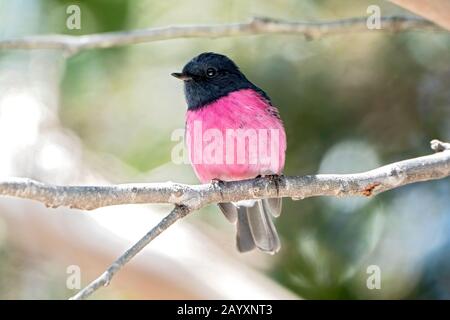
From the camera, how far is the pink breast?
4.12m

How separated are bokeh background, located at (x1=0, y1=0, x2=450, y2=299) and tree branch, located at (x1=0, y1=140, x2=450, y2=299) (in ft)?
6.59

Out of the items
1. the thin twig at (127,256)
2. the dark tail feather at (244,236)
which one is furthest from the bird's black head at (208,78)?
the thin twig at (127,256)

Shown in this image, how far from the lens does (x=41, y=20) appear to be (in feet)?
19.9

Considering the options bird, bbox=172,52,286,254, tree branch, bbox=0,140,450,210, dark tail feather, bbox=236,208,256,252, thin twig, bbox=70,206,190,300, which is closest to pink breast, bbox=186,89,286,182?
bird, bbox=172,52,286,254

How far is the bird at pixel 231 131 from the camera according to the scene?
4.15 meters

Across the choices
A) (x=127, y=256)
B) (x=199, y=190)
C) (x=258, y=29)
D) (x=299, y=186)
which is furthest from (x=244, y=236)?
(x=127, y=256)

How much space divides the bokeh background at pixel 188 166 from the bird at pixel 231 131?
86 cm

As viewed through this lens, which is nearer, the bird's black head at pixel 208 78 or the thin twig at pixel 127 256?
the thin twig at pixel 127 256

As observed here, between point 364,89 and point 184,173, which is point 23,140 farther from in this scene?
point 364,89

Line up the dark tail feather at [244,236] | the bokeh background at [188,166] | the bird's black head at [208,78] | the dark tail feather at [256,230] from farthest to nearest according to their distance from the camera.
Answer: the bokeh background at [188,166] < the dark tail feather at [244,236] < the dark tail feather at [256,230] < the bird's black head at [208,78]

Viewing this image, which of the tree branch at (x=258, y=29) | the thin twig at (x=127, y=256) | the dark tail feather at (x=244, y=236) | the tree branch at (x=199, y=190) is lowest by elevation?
the thin twig at (x=127, y=256)

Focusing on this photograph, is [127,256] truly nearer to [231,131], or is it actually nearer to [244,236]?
[231,131]

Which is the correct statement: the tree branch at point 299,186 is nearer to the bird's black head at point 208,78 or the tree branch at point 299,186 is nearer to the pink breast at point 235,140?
the pink breast at point 235,140
